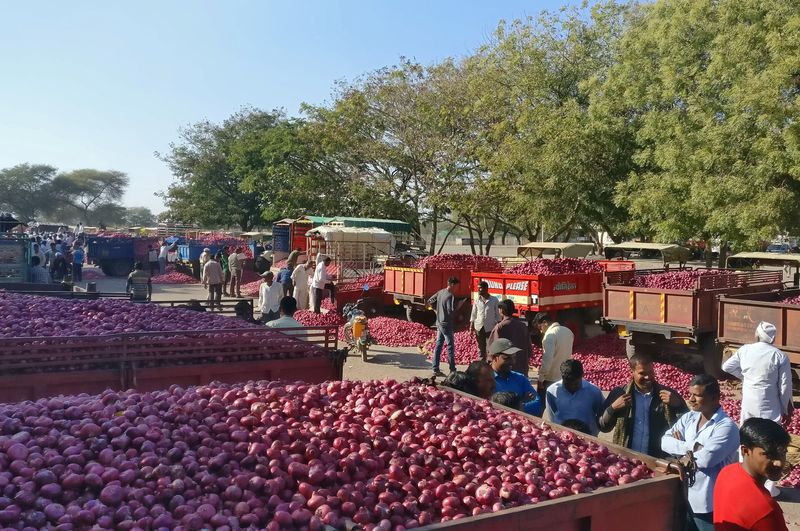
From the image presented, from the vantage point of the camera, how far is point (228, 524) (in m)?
2.97

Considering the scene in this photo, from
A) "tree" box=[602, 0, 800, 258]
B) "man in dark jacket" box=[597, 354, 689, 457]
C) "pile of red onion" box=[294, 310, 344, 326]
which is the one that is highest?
"tree" box=[602, 0, 800, 258]

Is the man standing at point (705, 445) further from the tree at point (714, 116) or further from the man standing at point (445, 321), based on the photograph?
the tree at point (714, 116)

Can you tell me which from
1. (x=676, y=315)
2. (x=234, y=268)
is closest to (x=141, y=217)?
(x=234, y=268)

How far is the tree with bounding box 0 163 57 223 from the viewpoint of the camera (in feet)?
284

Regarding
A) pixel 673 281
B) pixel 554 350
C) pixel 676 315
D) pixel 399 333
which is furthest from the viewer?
pixel 399 333

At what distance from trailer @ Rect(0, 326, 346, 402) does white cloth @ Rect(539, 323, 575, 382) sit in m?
2.30

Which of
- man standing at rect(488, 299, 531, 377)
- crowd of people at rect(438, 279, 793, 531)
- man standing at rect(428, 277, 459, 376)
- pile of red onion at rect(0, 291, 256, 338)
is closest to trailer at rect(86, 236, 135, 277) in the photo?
pile of red onion at rect(0, 291, 256, 338)

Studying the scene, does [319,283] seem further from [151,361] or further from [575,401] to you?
[575,401]

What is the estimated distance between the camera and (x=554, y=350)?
7.84m


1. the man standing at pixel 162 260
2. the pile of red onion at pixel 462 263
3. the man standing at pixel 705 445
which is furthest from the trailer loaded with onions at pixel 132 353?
the man standing at pixel 162 260

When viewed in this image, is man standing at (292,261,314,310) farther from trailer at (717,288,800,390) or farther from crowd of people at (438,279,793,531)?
crowd of people at (438,279,793,531)

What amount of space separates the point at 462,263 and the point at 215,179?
4414 centimetres

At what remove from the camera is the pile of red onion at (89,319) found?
23.2 feet

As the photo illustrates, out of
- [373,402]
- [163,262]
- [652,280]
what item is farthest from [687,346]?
[163,262]
